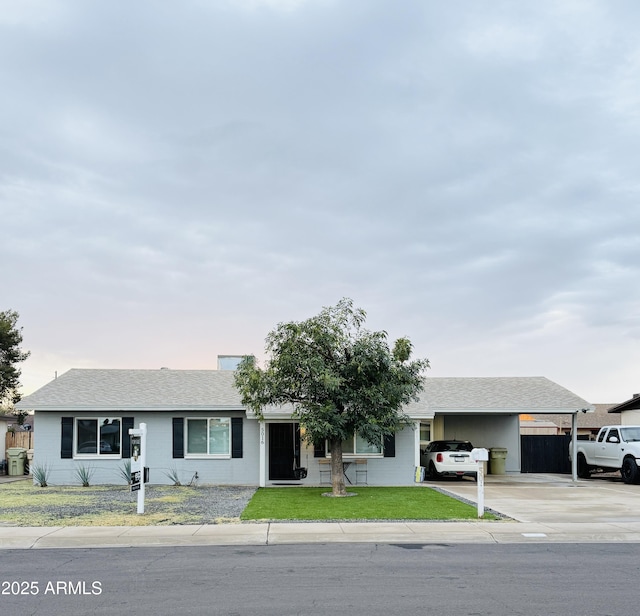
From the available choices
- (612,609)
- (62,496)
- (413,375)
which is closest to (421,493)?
(413,375)

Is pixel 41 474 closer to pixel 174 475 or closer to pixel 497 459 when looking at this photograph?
pixel 174 475

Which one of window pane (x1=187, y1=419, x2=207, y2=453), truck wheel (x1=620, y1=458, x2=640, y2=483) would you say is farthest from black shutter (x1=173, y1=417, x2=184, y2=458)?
truck wheel (x1=620, y1=458, x2=640, y2=483)

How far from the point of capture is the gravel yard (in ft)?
51.9

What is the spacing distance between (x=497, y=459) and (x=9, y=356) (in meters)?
30.1

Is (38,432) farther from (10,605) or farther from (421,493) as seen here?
(10,605)

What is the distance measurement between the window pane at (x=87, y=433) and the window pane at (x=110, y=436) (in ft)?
0.78

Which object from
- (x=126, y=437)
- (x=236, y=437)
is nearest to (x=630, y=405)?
(x=236, y=437)

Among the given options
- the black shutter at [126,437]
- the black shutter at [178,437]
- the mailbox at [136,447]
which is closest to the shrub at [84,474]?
the black shutter at [126,437]

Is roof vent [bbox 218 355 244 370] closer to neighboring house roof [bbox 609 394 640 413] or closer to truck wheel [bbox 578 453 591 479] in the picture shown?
truck wheel [bbox 578 453 591 479]

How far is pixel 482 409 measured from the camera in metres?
26.6

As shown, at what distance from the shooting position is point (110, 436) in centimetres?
2519

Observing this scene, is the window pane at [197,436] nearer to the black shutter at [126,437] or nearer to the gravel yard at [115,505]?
the gravel yard at [115,505]

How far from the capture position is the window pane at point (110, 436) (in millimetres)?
25016

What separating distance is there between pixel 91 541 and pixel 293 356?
318 inches
